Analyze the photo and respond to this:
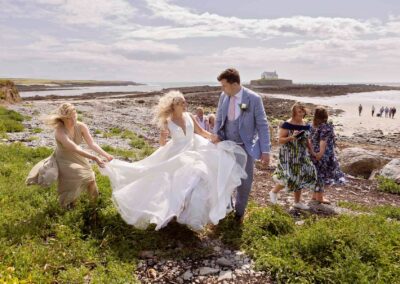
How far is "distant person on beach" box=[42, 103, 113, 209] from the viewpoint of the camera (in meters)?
7.11

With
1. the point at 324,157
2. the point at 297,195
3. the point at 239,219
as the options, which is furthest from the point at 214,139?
the point at 324,157

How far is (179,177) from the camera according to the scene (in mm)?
6512

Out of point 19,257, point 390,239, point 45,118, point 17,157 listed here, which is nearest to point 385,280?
point 390,239

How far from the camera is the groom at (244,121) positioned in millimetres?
7027

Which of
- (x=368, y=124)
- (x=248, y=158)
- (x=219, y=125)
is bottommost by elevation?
(x=368, y=124)

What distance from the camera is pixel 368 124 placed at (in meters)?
44.1

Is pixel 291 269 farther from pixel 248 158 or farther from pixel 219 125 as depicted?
pixel 219 125

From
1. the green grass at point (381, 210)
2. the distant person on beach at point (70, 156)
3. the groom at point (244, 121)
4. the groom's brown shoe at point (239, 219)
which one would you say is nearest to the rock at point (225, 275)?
the groom's brown shoe at point (239, 219)

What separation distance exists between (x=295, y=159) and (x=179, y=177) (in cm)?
376

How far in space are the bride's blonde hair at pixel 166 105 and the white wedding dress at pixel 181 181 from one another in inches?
8.2

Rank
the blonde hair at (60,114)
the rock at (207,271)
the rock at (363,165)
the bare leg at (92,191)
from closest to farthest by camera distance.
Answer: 1. the rock at (207,271)
2. the blonde hair at (60,114)
3. the bare leg at (92,191)
4. the rock at (363,165)

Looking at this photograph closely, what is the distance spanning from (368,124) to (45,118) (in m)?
44.2

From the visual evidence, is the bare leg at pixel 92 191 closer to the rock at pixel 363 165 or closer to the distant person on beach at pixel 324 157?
the distant person on beach at pixel 324 157

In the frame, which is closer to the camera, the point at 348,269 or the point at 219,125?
the point at 348,269
